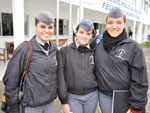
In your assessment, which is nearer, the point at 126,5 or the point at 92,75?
the point at 92,75

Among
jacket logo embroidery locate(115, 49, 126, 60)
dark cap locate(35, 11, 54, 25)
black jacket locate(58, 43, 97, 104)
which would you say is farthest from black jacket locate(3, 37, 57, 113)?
jacket logo embroidery locate(115, 49, 126, 60)

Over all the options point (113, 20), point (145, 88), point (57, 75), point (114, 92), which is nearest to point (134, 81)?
point (145, 88)

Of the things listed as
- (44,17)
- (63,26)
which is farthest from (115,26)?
(63,26)

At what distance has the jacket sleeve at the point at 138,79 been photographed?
1.66 metres

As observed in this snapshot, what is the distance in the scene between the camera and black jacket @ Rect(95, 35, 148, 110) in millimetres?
1680

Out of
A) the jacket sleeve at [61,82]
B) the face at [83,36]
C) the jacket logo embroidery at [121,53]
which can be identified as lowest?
the jacket sleeve at [61,82]

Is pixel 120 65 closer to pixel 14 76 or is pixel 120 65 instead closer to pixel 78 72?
pixel 78 72

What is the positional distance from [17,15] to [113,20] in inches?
152

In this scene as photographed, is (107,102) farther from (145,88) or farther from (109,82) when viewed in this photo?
(145,88)

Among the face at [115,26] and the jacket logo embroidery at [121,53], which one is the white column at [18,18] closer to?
the face at [115,26]

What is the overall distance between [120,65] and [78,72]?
0.51m

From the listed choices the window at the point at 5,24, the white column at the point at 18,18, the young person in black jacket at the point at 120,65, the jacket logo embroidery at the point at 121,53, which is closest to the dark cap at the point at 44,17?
the young person in black jacket at the point at 120,65

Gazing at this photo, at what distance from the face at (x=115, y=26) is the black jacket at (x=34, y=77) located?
78cm

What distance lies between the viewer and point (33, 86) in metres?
1.62
